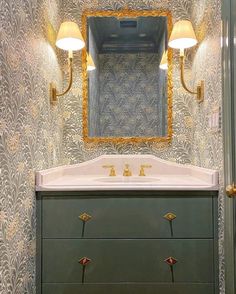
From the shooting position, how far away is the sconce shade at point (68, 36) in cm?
202

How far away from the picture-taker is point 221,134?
164 centimetres

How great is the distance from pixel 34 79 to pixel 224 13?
1043mm

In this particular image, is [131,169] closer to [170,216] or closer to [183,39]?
[170,216]

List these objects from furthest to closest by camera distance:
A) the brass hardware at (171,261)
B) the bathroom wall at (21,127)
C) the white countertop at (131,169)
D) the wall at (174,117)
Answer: the wall at (174,117), the white countertop at (131,169), the brass hardware at (171,261), the bathroom wall at (21,127)

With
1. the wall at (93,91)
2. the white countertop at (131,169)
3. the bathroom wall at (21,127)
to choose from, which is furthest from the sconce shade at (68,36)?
the white countertop at (131,169)

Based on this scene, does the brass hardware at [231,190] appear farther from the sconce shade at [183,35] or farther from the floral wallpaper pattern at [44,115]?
the sconce shade at [183,35]

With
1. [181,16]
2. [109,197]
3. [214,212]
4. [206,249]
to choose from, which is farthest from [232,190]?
[181,16]

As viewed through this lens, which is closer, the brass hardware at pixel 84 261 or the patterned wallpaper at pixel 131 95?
the brass hardware at pixel 84 261

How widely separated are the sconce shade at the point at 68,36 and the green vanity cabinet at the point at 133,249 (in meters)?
1.08

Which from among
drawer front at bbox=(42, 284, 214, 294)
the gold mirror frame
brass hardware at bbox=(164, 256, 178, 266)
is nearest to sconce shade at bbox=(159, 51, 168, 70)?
the gold mirror frame

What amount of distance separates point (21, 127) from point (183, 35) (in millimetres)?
1249

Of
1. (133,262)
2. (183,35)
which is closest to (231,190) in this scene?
(133,262)

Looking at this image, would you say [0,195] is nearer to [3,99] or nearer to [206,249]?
[3,99]

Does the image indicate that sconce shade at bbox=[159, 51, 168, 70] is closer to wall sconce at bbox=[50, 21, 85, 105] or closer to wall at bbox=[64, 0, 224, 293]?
wall at bbox=[64, 0, 224, 293]
